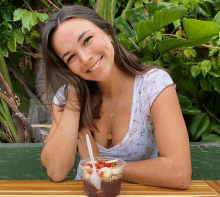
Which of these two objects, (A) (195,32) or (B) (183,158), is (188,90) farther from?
(B) (183,158)

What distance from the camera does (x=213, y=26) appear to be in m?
1.49

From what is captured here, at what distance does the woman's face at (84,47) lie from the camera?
123 centimetres

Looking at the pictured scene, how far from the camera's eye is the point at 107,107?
61.1 inches

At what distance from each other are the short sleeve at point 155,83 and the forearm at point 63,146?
342mm

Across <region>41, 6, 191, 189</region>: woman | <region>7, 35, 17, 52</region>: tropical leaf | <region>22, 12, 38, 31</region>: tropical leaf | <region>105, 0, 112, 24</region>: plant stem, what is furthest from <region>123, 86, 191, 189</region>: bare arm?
<region>7, 35, 17, 52</region>: tropical leaf

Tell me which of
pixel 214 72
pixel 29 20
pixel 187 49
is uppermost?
pixel 29 20

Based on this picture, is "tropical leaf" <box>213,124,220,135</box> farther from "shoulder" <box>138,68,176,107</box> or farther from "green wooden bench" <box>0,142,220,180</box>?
"shoulder" <box>138,68,176,107</box>

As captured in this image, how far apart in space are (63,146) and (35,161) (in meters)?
0.43

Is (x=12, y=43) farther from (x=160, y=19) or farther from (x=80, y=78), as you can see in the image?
(x=160, y=19)

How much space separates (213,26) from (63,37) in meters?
0.70

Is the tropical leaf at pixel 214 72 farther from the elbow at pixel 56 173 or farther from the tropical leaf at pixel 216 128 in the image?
the elbow at pixel 56 173

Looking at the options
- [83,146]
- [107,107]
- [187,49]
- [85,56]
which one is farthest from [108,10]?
[83,146]

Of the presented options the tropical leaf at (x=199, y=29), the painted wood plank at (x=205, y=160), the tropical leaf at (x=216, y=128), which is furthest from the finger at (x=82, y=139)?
the tropical leaf at (x=216, y=128)

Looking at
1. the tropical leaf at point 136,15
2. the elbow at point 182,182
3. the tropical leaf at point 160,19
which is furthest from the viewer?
the tropical leaf at point 136,15
